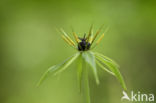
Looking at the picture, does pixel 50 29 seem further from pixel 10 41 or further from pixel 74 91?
pixel 74 91

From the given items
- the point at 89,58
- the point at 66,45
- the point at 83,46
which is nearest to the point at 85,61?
the point at 89,58

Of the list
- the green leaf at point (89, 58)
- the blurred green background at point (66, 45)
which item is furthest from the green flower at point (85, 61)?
the blurred green background at point (66, 45)

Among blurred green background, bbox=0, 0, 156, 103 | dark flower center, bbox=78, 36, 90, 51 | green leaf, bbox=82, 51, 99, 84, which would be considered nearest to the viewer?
green leaf, bbox=82, 51, 99, 84

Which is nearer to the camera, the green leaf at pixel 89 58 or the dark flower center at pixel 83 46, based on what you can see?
the green leaf at pixel 89 58

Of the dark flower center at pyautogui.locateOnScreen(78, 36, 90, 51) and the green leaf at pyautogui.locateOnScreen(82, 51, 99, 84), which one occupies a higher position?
the dark flower center at pyautogui.locateOnScreen(78, 36, 90, 51)

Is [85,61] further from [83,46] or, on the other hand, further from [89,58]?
[83,46]

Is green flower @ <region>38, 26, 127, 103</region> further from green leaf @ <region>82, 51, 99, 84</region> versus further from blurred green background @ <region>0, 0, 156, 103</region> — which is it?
blurred green background @ <region>0, 0, 156, 103</region>

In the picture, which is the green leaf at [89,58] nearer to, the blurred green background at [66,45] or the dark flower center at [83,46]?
the dark flower center at [83,46]

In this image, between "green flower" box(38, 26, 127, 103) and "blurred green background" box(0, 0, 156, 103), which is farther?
"blurred green background" box(0, 0, 156, 103)

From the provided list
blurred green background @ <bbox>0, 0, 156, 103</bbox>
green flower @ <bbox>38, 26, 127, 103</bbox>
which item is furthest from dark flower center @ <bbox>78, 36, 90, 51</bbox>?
blurred green background @ <bbox>0, 0, 156, 103</bbox>
